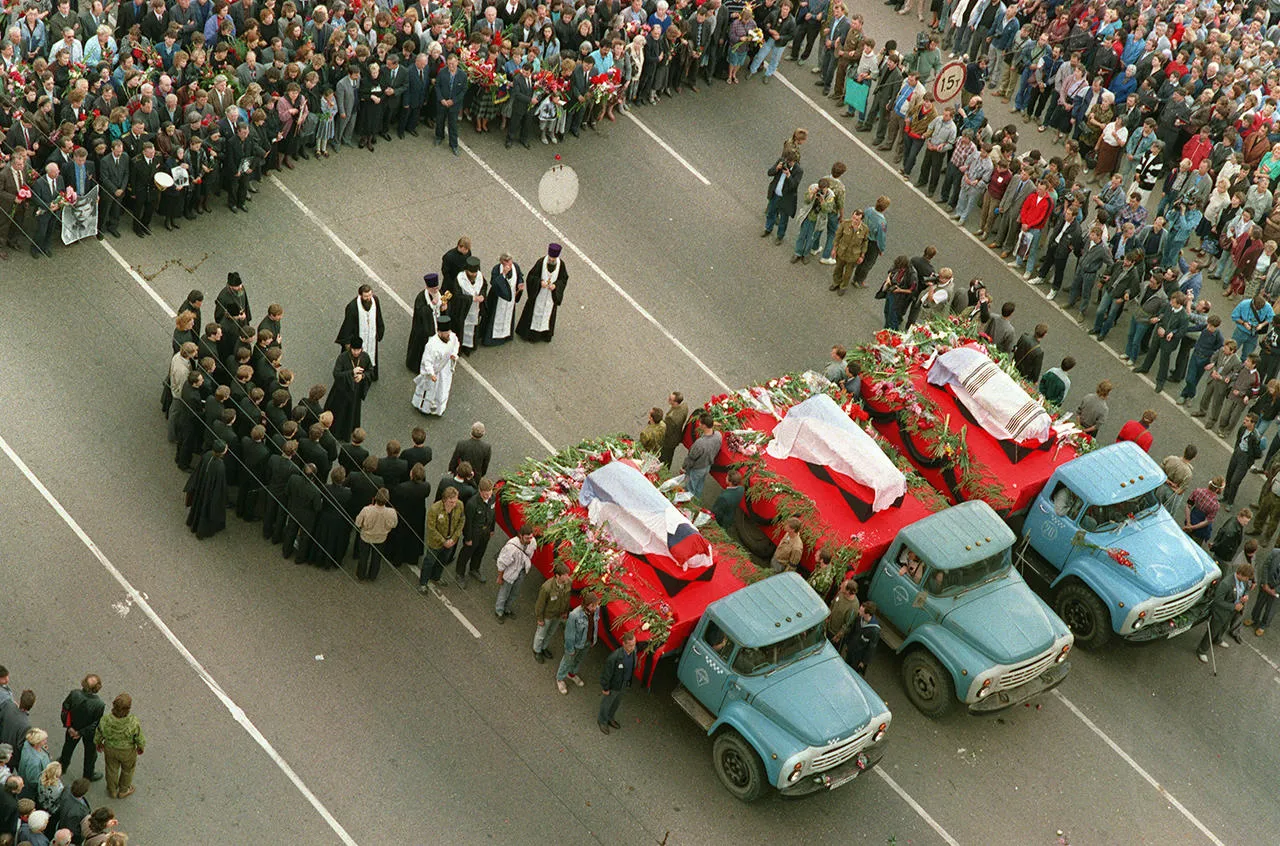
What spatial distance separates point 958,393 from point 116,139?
12016 mm

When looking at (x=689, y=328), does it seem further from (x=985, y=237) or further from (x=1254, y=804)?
(x=1254, y=804)

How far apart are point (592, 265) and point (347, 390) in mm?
5781

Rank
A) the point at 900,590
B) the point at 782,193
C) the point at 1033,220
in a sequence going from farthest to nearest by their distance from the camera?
the point at 1033,220
the point at 782,193
the point at 900,590

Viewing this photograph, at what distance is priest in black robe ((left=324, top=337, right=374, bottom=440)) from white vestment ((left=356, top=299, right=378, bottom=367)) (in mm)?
325

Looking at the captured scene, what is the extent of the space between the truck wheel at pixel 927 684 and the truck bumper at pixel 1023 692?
323mm

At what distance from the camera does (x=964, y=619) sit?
62.3ft

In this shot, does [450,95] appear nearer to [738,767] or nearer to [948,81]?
[948,81]

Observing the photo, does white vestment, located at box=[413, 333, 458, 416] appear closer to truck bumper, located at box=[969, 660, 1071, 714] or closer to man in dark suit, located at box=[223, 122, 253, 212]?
man in dark suit, located at box=[223, 122, 253, 212]

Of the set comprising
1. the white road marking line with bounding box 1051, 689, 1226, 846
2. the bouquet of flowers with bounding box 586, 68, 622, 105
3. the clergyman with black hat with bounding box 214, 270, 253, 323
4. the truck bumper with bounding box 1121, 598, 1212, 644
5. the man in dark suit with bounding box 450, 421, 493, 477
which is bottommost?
the white road marking line with bounding box 1051, 689, 1226, 846

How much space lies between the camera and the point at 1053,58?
30.8 m

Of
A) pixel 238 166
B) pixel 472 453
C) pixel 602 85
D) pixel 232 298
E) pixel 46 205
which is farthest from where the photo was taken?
pixel 602 85

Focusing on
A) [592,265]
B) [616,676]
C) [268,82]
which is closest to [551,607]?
[616,676]

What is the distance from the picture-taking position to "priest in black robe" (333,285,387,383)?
21562 millimetres

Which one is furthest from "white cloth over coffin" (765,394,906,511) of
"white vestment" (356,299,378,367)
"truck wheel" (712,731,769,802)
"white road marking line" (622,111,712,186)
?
"white road marking line" (622,111,712,186)
